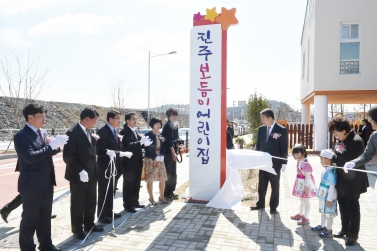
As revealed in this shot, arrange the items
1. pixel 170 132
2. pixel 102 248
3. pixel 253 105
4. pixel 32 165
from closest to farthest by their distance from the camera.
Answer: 1. pixel 32 165
2. pixel 102 248
3. pixel 170 132
4. pixel 253 105

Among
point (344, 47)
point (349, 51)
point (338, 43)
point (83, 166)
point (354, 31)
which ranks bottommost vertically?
point (83, 166)

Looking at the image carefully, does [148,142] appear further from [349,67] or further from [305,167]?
[349,67]

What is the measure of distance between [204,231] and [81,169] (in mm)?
1990

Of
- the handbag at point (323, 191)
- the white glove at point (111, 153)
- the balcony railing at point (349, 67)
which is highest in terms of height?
the balcony railing at point (349, 67)

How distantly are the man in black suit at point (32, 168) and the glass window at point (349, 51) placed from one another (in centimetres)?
1236

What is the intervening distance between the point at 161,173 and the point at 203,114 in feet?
4.71

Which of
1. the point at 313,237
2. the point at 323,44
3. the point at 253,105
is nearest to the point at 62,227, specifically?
the point at 313,237

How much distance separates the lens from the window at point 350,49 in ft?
40.6

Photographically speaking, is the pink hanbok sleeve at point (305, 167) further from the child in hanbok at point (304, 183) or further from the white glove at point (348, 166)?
the white glove at point (348, 166)

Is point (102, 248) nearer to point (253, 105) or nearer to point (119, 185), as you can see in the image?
point (119, 185)

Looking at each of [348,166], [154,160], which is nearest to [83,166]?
[154,160]

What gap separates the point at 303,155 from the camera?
4.82 m

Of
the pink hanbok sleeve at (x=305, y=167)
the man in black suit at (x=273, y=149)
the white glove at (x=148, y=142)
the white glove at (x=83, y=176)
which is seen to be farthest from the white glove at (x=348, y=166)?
the white glove at (x=83, y=176)

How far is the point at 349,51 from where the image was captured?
12.4 meters
